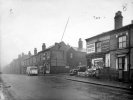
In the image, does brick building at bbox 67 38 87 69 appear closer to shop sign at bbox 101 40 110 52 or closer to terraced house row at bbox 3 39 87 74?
terraced house row at bbox 3 39 87 74

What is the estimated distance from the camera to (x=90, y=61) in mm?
36469

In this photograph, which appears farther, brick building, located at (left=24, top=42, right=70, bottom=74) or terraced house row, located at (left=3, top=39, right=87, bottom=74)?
terraced house row, located at (left=3, top=39, right=87, bottom=74)

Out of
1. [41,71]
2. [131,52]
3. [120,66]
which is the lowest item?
[41,71]

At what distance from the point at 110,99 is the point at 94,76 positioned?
18.8 meters

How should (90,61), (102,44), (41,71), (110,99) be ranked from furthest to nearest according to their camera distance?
(41,71) < (90,61) < (102,44) < (110,99)

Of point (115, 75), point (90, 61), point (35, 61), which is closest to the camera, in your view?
point (115, 75)

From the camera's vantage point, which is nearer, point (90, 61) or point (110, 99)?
point (110, 99)

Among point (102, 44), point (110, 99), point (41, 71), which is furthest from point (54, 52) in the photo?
point (110, 99)

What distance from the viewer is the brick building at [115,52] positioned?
81.9 ft

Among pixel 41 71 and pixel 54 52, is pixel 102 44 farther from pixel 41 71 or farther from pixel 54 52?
pixel 41 71

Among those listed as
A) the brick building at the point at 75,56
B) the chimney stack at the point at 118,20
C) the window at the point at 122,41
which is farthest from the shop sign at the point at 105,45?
the brick building at the point at 75,56

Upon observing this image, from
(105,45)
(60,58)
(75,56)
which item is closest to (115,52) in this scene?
(105,45)

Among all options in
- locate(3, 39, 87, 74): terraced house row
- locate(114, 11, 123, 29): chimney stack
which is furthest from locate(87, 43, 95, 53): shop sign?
locate(3, 39, 87, 74): terraced house row

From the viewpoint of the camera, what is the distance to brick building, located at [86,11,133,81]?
2497 cm
